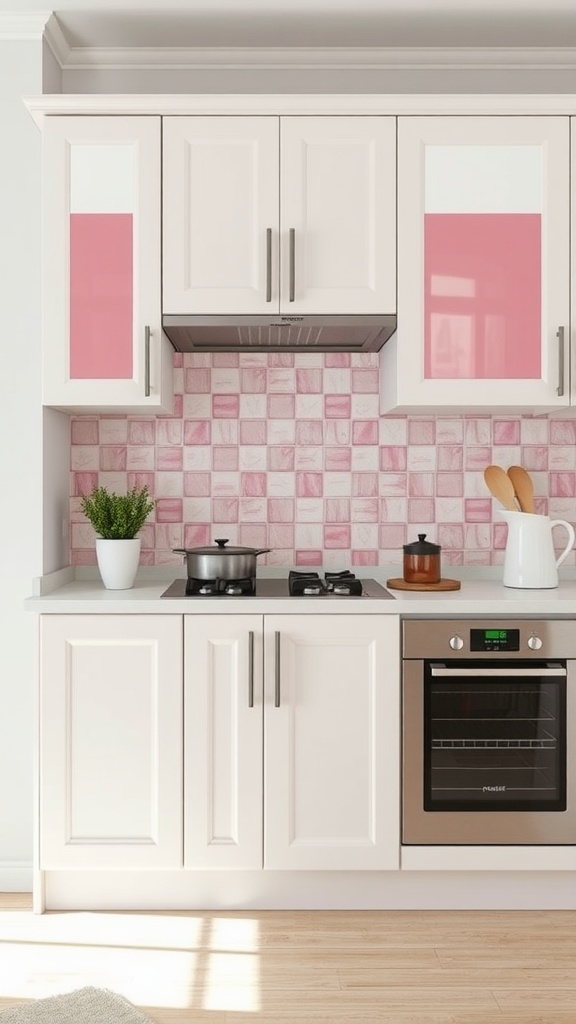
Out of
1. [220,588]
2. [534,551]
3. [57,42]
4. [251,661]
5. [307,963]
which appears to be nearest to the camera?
[307,963]

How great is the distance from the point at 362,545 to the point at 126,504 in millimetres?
855

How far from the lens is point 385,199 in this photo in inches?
105

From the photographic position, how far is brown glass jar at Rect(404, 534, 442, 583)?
2.77 metres

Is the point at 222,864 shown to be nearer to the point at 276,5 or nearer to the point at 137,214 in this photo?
the point at 137,214

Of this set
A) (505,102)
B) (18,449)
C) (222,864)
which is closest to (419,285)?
(505,102)

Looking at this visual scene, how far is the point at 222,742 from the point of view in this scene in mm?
2537

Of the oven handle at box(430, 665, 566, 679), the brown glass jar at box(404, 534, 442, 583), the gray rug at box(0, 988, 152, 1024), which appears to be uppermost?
the brown glass jar at box(404, 534, 442, 583)

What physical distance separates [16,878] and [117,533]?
3.82 feet

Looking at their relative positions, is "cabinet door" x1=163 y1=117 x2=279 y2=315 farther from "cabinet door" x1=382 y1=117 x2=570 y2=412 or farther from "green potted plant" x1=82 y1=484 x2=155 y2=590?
"green potted plant" x1=82 y1=484 x2=155 y2=590

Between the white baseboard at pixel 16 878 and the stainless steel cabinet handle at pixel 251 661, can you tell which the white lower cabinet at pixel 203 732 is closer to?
the stainless steel cabinet handle at pixel 251 661

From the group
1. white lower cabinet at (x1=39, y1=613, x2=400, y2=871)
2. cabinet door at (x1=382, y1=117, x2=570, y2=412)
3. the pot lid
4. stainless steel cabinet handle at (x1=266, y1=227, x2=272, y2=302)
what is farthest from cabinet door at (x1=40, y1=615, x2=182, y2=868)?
cabinet door at (x1=382, y1=117, x2=570, y2=412)

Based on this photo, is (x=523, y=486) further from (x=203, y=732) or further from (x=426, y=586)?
(x=203, y=732)

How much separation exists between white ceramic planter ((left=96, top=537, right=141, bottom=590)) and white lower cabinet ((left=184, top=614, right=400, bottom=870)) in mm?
325

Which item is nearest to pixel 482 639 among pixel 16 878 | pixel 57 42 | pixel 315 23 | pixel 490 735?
pixel 490 735
